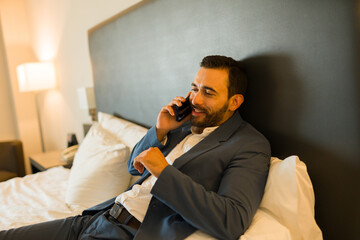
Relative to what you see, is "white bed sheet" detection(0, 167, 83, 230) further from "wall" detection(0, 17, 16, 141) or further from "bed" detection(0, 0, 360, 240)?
"wall" detection(0, 17, 16, 141)

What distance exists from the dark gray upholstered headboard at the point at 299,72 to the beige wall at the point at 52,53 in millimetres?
1128

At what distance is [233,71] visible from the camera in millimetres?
1391

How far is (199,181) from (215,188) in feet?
0.22

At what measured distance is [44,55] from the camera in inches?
165

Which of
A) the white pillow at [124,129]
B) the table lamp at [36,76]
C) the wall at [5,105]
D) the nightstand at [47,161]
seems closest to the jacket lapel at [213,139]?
Result: the white pillow at [124,129]

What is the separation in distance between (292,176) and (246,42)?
0.62m

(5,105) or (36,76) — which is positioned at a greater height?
(36,76)

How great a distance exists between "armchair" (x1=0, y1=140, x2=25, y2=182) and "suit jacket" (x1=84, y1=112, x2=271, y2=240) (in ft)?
7.97

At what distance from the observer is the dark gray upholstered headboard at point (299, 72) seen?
107 cm

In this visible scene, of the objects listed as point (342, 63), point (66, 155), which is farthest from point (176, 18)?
point (66, 155)

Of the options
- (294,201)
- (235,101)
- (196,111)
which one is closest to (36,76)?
(196,111)

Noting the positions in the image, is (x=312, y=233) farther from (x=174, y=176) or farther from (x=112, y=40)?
(x=112, y=40)

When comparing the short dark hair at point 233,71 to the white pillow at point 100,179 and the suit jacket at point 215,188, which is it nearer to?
the suit jacket at point 215,188

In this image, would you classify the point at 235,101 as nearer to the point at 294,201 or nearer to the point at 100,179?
the point at 294,201
